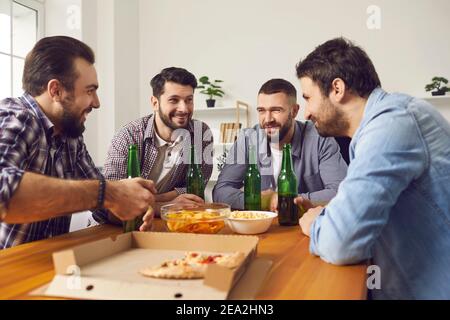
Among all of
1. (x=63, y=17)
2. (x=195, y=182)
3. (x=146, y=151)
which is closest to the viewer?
(x=195, y=182)

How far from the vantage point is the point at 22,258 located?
0.99 meters

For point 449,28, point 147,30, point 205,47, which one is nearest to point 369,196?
point 449,28

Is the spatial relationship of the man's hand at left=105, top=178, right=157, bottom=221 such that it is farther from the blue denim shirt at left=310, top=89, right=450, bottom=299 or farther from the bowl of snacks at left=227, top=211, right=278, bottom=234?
the blue denim shirt at left=310, top=89, right=450, bottom=299

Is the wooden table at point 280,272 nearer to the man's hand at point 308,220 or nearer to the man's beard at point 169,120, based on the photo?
the man's hand at point 308,220

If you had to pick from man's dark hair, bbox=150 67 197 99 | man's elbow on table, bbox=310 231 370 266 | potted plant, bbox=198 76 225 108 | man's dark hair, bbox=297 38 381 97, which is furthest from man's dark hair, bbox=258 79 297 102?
potted plant, bbox=198 76 225 108

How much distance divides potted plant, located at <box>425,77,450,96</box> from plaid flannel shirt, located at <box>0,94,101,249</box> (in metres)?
2.94

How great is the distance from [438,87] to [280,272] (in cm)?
315

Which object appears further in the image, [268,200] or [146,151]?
[146,151]

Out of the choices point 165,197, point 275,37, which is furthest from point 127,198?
point 275,37

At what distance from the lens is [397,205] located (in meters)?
1.08

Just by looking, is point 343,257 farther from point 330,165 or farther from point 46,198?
point 330,165

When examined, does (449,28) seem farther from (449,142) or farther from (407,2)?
(449,142)
